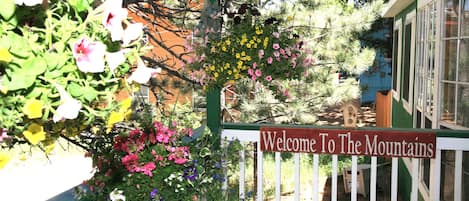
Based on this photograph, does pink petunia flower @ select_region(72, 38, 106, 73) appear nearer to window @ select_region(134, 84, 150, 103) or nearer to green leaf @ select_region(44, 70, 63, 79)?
green leaf @ select_region(44, 70, 63, 79)

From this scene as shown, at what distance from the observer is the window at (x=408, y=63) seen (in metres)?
5.97

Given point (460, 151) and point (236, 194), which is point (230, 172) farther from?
point (460, 151)

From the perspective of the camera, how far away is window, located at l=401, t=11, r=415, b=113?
19.6 feet

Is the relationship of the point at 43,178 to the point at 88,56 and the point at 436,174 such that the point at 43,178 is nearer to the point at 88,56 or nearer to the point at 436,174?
the point at 436,174

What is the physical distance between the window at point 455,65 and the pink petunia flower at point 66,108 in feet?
9.19

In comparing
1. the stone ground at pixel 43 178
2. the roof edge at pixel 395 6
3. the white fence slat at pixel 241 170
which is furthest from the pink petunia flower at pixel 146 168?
the roof edge at pixel 395 6

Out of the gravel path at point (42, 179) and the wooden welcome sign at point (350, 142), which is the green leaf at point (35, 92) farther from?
the gravel path at point (42, 179)

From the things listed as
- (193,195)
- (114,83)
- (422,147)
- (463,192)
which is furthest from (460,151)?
(114,83)

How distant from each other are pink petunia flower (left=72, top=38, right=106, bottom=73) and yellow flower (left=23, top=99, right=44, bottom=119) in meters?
0.09

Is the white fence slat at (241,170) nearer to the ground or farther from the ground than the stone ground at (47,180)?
farther from the ground

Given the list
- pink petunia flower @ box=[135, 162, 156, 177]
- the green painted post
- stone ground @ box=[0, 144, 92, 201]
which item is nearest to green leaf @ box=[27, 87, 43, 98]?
pink petunia flower @ box=[135, 162, 156, 177]

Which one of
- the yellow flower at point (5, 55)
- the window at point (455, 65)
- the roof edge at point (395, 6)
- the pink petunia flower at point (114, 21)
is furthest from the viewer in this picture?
the roof edge at point (395, 6)

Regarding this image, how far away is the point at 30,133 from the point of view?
0.94 meters

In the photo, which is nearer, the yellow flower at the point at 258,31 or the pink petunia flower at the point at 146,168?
the pink petunia flower at the point at 146,168
